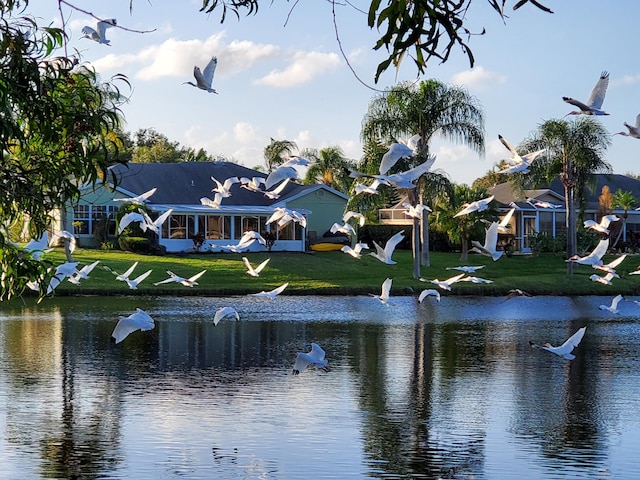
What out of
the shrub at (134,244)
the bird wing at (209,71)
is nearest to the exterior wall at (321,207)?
the shrub at (134,244)

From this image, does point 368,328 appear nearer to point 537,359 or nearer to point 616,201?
point 537,359

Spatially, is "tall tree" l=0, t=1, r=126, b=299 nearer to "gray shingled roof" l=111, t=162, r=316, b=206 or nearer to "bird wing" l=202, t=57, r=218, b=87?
"bird wing" l=202, t=57, r=218, b=87

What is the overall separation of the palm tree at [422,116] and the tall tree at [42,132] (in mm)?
36152

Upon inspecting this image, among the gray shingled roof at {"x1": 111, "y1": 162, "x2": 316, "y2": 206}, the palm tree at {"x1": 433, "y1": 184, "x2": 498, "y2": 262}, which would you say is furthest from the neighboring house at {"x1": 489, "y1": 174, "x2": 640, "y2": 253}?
the gray shingled roof at {"x1": 111, "y1": 162, "x2": 316, "y2": 206}

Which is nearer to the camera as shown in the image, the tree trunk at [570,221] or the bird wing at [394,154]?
the bird wing at [394,154]

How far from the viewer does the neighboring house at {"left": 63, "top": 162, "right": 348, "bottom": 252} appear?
169 feet

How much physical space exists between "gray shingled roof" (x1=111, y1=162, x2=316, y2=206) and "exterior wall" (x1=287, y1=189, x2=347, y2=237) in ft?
1.88

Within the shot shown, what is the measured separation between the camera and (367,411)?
14.8 metres

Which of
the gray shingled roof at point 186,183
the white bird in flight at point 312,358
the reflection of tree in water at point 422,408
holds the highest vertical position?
the gray shingled roof at point 186,183

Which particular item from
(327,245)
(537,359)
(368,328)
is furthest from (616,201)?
(537,359)

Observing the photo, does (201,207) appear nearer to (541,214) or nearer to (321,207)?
(321,207)

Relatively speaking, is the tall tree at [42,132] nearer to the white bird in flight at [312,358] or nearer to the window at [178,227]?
the white bird in flight at [312,358]

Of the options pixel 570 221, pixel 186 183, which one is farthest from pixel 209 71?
pixel 186 183

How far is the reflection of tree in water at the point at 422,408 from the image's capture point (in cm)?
1181
